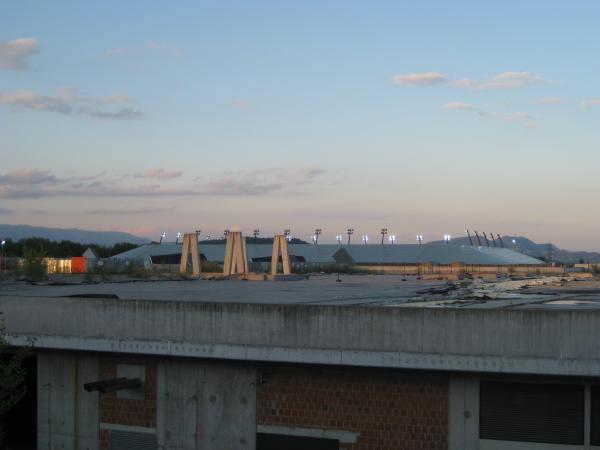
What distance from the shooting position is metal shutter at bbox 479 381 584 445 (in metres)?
16.3

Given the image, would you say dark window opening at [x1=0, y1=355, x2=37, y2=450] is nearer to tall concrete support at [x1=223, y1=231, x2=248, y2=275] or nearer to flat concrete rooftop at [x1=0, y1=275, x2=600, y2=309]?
flat concrete rooftop at [x1=0, y1=275, x2=600, y2=309]

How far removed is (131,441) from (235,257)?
67990 mm

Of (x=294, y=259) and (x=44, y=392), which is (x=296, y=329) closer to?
(x=44, y=392)

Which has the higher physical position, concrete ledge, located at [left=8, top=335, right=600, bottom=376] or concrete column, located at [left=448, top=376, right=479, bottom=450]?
concrete ledge, located at [left=8, top=335, right=600, bottom=376]

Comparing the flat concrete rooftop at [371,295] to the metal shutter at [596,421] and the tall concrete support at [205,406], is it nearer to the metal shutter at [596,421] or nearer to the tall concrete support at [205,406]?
the tall concrete support at [205,406]

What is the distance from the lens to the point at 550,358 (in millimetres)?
15875

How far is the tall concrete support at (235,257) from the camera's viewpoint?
86.2 metres

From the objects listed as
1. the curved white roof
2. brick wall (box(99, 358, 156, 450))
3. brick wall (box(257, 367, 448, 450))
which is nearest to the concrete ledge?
brick wall (box(257, 367, 448, 450))

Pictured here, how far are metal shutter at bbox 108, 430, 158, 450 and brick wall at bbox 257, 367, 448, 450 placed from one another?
9.48 ft

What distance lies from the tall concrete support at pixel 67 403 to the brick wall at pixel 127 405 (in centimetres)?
22

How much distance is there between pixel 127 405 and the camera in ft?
64.4

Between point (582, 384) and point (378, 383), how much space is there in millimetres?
4174

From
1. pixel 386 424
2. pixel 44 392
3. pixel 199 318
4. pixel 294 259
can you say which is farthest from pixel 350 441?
pixel 294 259

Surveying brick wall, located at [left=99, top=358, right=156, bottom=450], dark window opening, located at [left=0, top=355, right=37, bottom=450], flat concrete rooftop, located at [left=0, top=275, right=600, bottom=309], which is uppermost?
flat concrete rooftop, located at [left=0, top=275, right=600, bottom=309]
